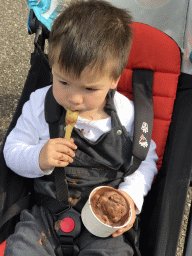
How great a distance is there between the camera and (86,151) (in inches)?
44.6

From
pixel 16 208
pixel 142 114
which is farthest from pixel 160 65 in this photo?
pixel 16 208

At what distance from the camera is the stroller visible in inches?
40.1

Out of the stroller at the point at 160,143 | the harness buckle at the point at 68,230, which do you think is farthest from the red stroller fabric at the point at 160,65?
the harness buckle at the point at 68,230

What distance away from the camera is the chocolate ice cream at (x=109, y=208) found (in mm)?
959

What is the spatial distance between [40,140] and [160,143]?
1.81 feet

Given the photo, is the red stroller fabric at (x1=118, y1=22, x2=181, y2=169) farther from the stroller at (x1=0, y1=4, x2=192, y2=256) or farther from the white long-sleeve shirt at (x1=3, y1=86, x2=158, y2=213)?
the white long-sleeve shirt at (x1=3, y1=86, x2=158, y2=213)

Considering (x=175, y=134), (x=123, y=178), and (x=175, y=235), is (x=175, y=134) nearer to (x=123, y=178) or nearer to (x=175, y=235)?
(x=123, y=178)

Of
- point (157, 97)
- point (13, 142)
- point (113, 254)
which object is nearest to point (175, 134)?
point (157, 97)

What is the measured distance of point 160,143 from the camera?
132cm

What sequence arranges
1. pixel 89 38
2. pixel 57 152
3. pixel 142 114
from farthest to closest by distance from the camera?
pixel 142 114
pixel 57 152
pixel 89 38

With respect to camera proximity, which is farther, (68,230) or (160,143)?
(160,143)

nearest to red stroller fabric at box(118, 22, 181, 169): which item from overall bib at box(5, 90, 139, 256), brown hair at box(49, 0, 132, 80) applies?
overall bib at box(5, 90, 139, 256)

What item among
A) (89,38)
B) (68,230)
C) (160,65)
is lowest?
(68,230)

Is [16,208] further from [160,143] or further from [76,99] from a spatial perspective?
[160,143]
